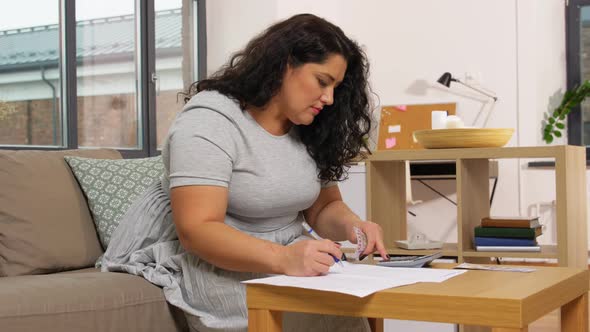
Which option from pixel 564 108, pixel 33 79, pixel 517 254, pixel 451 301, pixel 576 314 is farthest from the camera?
pixel 564 108

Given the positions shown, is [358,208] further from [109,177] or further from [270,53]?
[270,53]

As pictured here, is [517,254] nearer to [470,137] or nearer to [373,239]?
[470,137]

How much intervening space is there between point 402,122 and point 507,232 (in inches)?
116

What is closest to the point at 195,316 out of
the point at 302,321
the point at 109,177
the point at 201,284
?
the point at 201,284

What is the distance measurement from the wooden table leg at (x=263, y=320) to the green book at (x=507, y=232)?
1.66 meters

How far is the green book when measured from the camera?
113 inches

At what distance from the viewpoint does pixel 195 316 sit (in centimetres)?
172

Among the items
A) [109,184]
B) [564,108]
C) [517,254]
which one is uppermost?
[564,108]

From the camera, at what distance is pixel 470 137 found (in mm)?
2887

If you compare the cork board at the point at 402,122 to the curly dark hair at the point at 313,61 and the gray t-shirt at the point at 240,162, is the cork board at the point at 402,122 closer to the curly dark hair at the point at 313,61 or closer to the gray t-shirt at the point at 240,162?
the curly dark hair at the point at 313,61

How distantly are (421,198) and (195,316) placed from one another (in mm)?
4400

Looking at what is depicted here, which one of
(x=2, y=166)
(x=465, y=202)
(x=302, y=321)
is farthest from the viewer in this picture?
(x=465, y=202)

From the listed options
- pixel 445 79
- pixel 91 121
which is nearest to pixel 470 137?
pixel 91 121

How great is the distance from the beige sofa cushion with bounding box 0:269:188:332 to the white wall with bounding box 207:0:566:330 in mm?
3962
